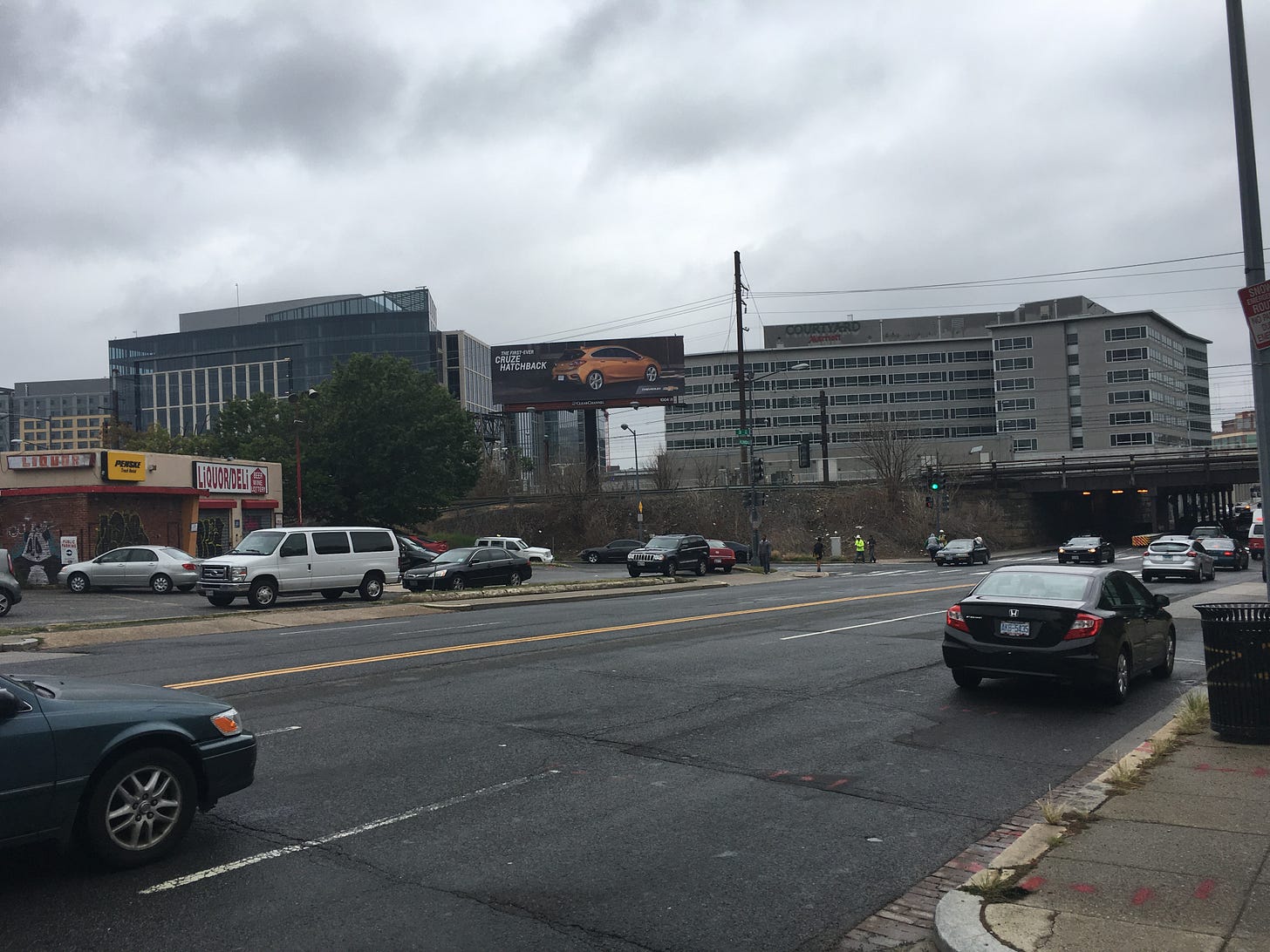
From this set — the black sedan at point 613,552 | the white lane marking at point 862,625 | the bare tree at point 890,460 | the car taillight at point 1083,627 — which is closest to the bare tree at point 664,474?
the bare tree at point 890,460

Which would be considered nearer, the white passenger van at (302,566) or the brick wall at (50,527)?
the white passenger van at (302,566)

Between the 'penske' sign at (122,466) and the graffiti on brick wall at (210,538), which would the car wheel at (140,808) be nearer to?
the 'penske' sign at (122,466)

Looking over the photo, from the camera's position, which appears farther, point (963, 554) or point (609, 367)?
point (609, 367)

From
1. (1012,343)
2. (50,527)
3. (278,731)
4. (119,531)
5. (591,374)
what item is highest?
(1012,343)

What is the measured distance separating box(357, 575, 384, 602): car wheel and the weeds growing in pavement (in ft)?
67.6

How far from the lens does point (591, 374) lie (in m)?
75.0

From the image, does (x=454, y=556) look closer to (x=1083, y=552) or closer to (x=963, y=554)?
(x=1083, y=552)

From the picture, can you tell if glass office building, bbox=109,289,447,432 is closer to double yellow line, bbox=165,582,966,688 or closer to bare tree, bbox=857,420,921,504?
bare tree, bbox=857,420,921,504

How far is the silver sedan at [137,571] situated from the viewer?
31.1m

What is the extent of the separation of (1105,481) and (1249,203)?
66351 mm

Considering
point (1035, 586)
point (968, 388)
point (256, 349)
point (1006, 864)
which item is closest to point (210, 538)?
point (1035, 586)

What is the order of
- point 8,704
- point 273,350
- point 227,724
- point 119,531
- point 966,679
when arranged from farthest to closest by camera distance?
point 273,350 < point 119,531 < point 966,679 < point 227,724 < point 8,704

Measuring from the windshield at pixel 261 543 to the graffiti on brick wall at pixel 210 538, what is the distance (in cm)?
1696

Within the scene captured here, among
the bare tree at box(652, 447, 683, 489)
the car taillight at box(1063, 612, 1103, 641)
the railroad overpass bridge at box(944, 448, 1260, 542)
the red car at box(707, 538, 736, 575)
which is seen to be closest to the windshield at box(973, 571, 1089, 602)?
the car taillight at box(1063, 612, 1103, 641)
